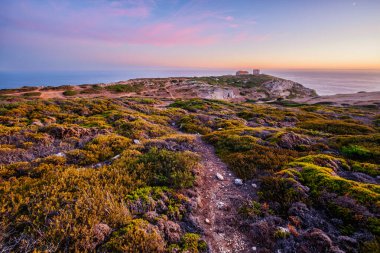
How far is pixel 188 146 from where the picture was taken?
11.3 m

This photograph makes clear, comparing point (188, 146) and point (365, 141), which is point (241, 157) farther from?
point (365, 141)

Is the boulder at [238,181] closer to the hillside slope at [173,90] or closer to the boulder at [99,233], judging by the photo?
the boulder at [99,233]

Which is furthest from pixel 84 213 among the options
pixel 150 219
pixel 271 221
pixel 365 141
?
pixel 365 141

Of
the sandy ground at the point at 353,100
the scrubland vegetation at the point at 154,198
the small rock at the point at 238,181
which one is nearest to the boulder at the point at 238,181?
the small rock at the point at 238,181

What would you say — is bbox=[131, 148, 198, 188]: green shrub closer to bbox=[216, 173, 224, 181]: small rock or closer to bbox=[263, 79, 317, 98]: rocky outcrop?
bbox=[216, 173, 224, 181]: small rock

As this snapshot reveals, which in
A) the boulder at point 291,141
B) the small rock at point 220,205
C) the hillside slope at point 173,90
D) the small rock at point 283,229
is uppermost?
the hillside slope at point 173,90

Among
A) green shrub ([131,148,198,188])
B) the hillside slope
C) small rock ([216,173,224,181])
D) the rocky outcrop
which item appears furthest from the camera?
the rocky outcrop

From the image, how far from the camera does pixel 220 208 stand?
620 cm

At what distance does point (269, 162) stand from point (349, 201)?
11.9ft

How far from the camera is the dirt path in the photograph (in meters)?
4.86

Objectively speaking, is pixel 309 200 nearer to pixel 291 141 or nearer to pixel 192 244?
pixel 192 244

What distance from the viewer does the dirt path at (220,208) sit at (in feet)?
15.9

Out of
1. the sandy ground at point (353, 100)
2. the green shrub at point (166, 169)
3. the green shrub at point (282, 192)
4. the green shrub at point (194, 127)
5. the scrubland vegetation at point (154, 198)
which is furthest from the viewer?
the sandy ground at point (353, 100)

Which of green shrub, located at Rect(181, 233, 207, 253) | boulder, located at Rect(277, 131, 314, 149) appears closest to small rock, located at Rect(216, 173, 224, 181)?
green shrub, located at Rect(181, 233, 207, 253)
